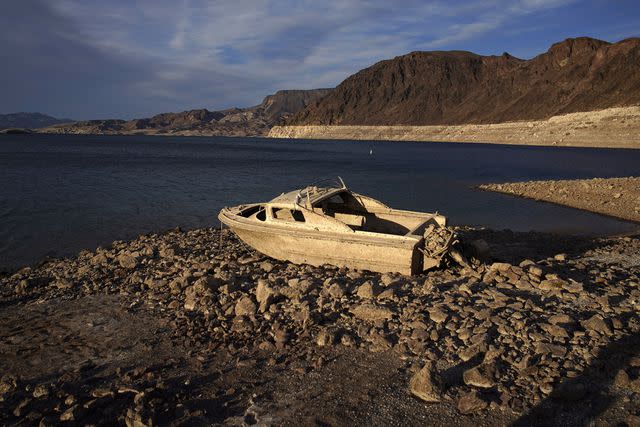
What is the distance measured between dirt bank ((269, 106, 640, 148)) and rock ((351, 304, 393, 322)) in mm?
87300

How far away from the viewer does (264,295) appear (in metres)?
7.98

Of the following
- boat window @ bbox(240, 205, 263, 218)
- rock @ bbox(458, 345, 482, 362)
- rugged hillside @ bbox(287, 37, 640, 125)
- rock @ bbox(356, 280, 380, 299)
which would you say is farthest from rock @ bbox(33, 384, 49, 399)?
rugged hillside @ bbox(287, 37, 640, 125)

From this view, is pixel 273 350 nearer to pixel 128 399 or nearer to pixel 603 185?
pixel 128 399

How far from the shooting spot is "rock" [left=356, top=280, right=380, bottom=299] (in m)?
7.89

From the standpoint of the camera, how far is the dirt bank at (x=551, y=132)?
82.8 meters

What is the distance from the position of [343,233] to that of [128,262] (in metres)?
5.34

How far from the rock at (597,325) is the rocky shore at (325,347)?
1.0 inches

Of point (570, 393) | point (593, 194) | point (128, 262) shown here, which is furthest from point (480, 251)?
point (593, 194)

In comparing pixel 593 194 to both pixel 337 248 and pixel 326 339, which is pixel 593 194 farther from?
pixel 326 339

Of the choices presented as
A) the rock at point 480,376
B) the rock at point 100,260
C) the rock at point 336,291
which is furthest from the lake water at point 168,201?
the rock at point 480,376

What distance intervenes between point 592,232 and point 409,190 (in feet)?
54.1

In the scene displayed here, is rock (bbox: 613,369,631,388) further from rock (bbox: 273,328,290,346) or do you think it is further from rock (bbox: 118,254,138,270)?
rock (bbox: 118,254,138,270)

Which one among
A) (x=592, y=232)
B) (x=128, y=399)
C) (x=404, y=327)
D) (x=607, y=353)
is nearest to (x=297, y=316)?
(x=404, y=327)

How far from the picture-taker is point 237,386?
5.77 meters
